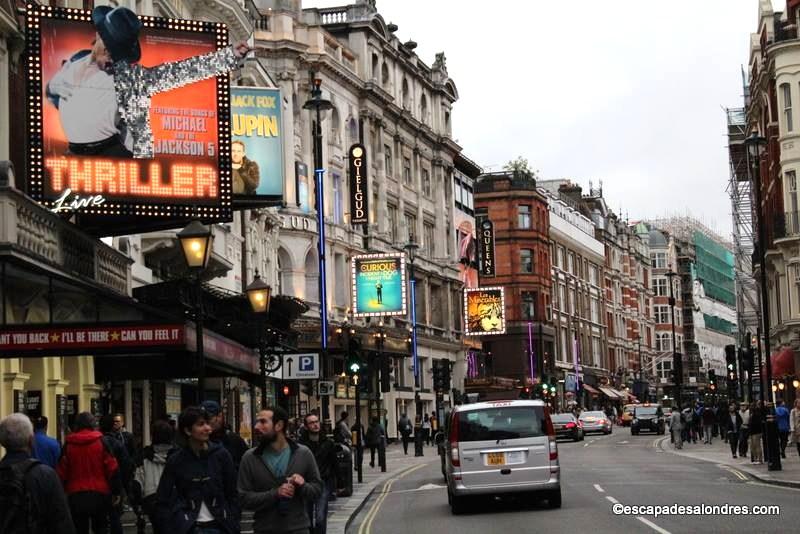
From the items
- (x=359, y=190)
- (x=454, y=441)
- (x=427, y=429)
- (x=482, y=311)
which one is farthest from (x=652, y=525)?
(x=482, y=311)

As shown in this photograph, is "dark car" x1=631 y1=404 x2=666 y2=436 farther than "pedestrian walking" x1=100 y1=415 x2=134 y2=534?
Yes

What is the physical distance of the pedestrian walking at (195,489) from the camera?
1059cm

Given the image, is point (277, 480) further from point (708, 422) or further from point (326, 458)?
point (708, 422)

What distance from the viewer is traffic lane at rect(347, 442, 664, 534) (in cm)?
2016

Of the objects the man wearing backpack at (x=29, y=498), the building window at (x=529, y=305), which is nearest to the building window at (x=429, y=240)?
the building window at (x=529, y=305)

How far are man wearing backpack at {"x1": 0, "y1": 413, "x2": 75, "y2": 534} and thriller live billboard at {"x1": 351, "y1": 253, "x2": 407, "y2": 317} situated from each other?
53.8 metres

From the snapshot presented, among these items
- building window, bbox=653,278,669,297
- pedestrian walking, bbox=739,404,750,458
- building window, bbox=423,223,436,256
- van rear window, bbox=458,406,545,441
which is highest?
building window, bbox=653,278,669,297

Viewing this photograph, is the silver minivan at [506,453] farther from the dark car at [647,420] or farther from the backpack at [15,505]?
the dark car at [647,420]

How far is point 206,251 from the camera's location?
19797 millimetres

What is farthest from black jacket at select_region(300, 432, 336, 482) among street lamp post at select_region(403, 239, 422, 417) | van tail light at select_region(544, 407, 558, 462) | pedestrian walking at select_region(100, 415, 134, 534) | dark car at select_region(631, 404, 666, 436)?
dark car at select_region(631, 404, 666, 436)

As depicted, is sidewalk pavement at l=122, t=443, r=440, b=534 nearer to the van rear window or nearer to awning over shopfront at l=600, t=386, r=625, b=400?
the van rear window

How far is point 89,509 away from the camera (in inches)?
548

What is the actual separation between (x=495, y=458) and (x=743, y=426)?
64.8 feet

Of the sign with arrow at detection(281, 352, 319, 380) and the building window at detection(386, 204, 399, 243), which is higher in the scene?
the building window at detection(386, 204, 399, 243)
